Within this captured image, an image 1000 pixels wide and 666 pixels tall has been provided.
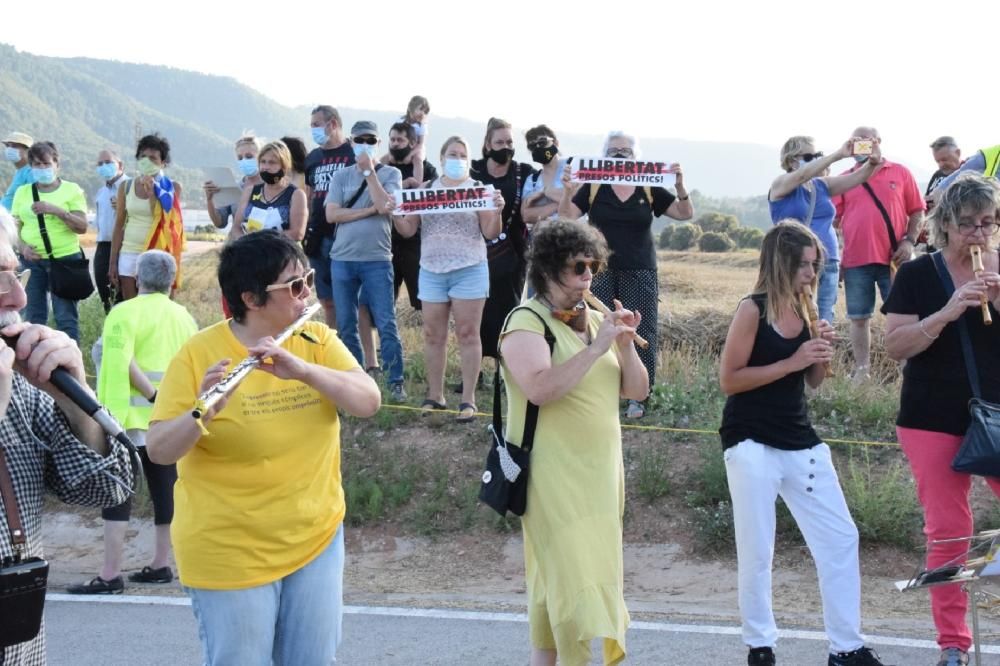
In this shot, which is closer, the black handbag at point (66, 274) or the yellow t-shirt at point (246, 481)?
the yellow t-shirt at point (246, 481)

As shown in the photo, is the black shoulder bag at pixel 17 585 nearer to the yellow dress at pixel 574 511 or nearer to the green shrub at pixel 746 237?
the yellow dress at pixel 574 511

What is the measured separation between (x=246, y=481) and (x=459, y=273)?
5.18 meters

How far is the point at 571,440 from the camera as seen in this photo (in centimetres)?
437

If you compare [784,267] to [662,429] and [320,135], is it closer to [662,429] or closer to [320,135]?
[662,429]

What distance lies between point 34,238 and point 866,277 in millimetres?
7552

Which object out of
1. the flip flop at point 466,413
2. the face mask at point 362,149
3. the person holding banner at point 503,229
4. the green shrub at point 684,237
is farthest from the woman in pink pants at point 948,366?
the green shrub at point 684,237

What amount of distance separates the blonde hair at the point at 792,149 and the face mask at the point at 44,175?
6582mm

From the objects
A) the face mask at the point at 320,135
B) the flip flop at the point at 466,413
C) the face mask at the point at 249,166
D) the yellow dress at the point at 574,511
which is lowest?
the flip flop at the point at 466,413

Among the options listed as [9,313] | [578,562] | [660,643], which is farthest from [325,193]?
[9,313]

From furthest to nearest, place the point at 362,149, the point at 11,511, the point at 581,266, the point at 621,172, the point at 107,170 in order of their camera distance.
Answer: the point at 107,170
the point at 362,149
the point at 621,172
the point at 581,266
the point at 11,511

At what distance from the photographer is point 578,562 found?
167 inches

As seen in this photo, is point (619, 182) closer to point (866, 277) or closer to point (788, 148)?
point (788, 148)

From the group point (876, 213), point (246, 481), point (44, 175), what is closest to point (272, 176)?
point (44, 175)

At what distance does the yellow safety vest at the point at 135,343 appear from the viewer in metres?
6.68
